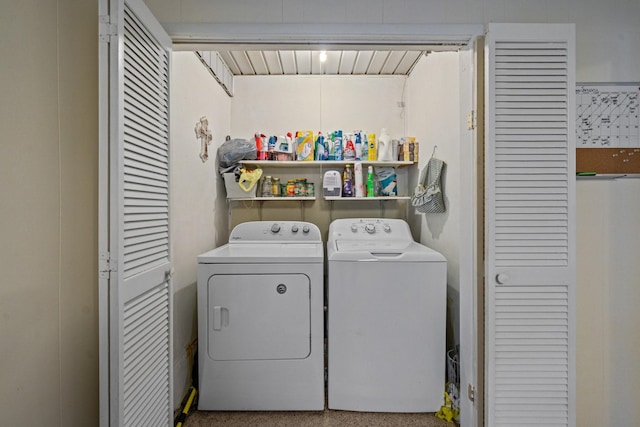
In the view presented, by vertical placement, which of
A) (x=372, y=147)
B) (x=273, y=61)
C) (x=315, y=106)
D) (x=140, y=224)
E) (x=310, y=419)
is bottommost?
(x=310, y=419)

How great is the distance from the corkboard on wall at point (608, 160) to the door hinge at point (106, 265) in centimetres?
196

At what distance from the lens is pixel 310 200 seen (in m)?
2.93

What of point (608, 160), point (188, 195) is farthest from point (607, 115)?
point (188, 195)

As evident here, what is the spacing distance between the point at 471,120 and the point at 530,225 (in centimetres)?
54

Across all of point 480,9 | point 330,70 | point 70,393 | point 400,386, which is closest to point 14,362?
point 70,393

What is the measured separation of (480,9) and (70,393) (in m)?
2.27

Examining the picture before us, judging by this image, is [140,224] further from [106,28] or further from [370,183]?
[370,183]

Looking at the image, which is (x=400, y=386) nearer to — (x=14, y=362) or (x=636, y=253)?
(x=636, y=253)

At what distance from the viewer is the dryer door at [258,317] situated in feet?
5.99

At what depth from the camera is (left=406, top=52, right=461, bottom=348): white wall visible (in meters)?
1.95

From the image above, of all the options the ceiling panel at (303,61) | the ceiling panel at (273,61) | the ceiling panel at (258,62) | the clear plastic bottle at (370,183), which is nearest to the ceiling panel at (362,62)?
the ceiling panel at (303,61)

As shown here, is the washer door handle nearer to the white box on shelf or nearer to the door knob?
the white box on shelf

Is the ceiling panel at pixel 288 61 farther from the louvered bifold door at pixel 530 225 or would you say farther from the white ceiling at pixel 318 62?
the louvered bifold door at pixel 530 225

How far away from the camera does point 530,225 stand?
1396 mm
